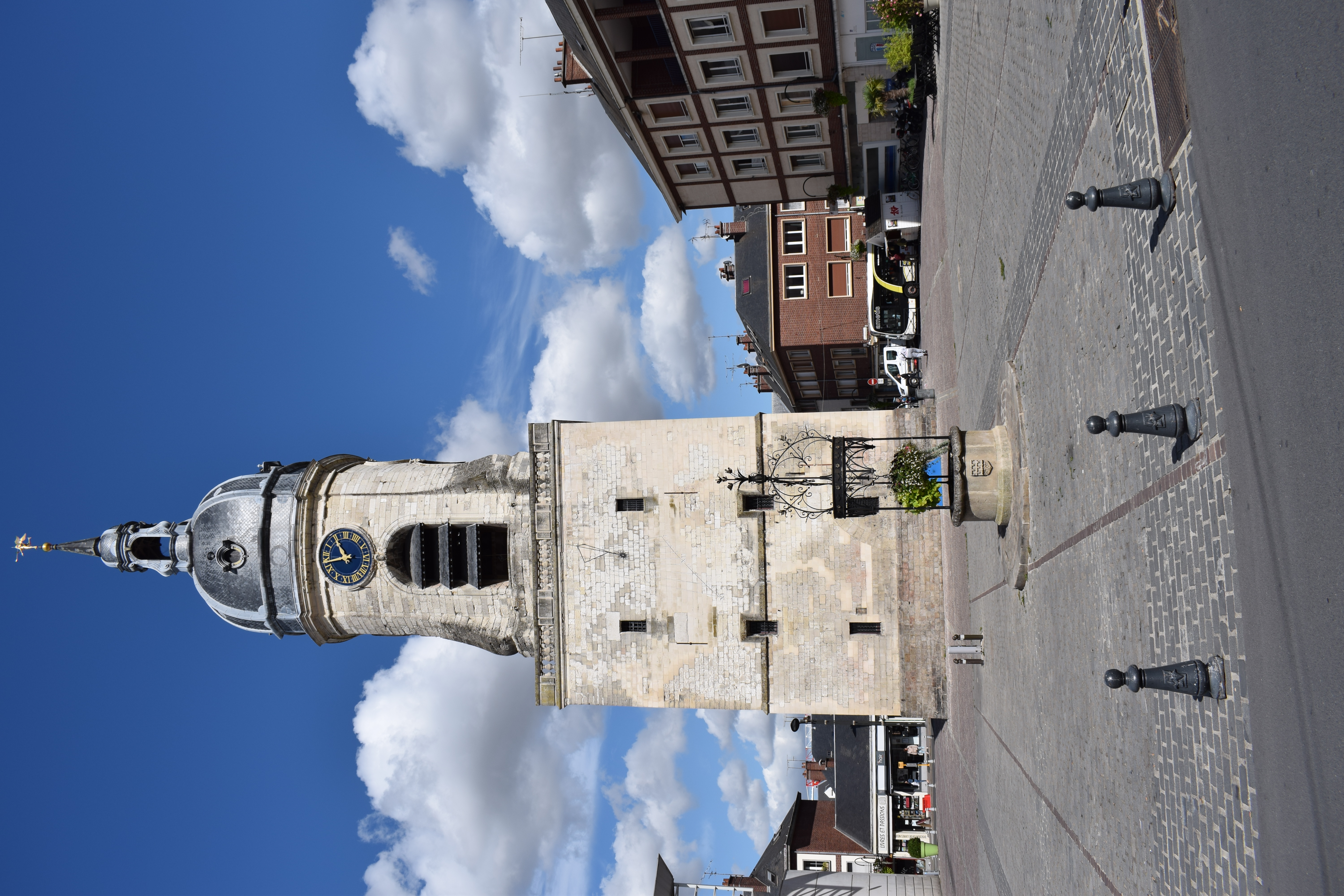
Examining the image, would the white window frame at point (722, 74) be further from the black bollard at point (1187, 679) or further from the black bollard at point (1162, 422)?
the black bollard at point (1187, 679)

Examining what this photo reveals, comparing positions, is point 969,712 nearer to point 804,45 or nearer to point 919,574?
point 919,574

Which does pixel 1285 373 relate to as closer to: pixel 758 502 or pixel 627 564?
pixel 758 502

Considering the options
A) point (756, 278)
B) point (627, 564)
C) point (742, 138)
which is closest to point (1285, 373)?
point (627, 564)

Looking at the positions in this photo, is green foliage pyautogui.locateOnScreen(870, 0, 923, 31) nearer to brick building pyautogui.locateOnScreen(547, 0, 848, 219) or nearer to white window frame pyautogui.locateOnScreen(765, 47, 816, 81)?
brick building pyautogui.locateOnScreen(547, 0, 848, 219)

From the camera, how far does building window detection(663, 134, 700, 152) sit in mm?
28031

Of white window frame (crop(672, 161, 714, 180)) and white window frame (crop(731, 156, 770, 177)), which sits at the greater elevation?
white window frame (crop(731, 156, 770, 177))

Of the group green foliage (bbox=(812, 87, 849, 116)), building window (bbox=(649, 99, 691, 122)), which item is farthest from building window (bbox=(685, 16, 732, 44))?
green foliage (bbox=(812, 87, 849, 116))

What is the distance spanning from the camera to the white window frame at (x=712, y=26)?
22766mm

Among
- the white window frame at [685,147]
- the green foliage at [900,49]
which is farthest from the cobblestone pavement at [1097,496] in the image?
the white window frame at [685,147]

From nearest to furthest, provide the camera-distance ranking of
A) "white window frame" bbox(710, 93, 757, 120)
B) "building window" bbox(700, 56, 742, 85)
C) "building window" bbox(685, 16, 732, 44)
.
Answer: "building window" bbox(685, 16, 732, 44), "building window" bbox(700, 56, 742, 85), "white window frame" bbox(710, 93, 757, 120)

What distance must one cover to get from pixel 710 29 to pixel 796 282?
17.7 m

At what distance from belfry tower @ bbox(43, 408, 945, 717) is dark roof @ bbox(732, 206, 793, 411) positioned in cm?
1989

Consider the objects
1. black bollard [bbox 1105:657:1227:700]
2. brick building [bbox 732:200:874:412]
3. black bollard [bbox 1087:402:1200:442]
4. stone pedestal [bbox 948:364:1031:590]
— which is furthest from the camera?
brick building [bbox 732:200:874:412]

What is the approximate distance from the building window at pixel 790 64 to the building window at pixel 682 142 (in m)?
3.82
